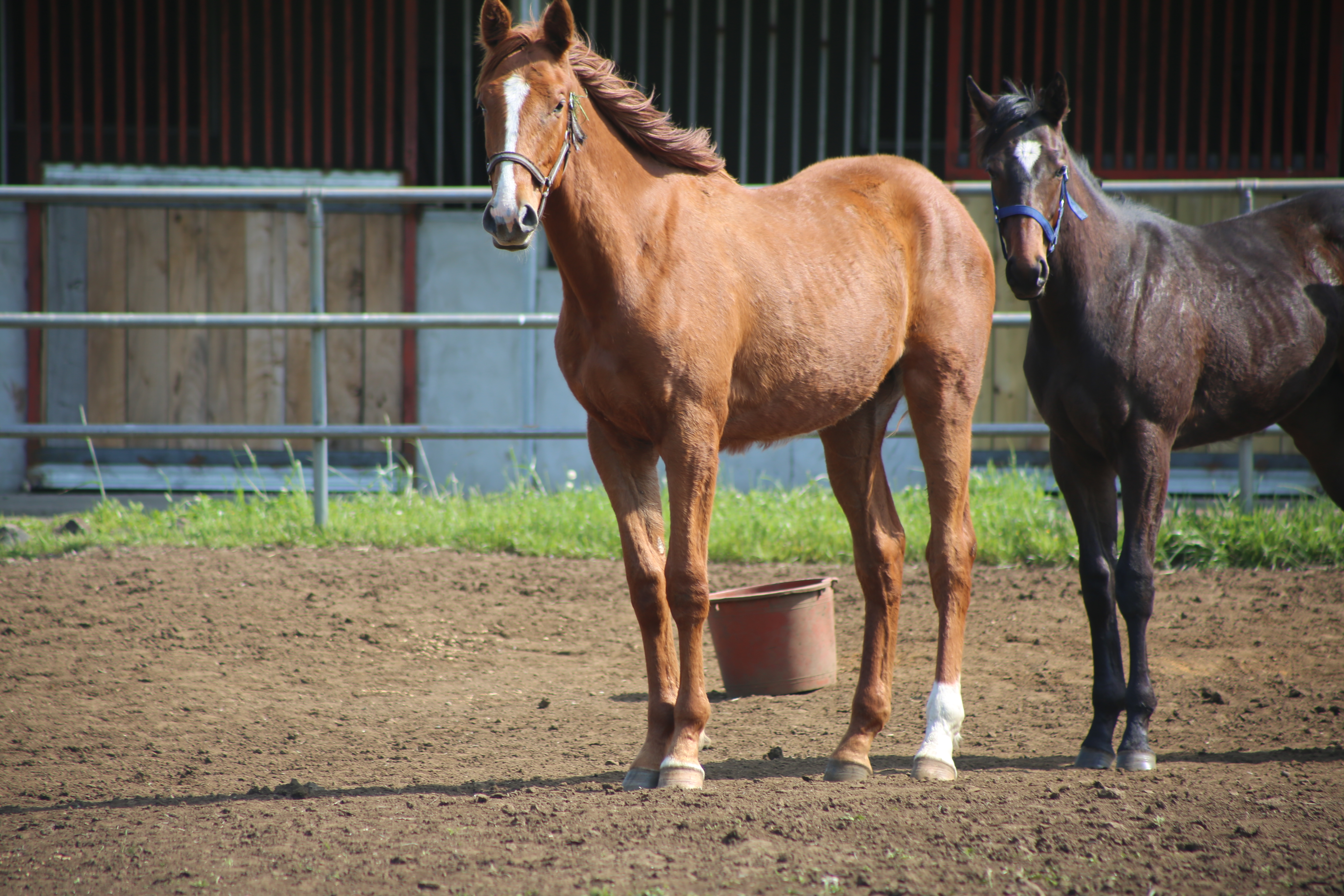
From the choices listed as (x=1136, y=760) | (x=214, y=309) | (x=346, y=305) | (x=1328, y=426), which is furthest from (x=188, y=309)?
(x=1328, y=426)

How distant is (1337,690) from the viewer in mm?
3922

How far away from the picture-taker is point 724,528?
5.74m

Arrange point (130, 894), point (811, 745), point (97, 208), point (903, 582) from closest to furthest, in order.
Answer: point (130, 894) < point (811, 745) < point (903, 582) < point (97, 208)

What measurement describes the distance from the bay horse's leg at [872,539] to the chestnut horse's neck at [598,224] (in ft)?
3.13

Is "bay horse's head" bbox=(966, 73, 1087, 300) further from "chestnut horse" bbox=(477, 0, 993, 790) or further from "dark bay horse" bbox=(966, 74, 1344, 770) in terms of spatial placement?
"chestnut horse" bbox=(477, 0, 993, 790)

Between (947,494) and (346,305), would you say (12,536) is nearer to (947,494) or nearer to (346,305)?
(346,305)

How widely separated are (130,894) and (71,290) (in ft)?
20.6

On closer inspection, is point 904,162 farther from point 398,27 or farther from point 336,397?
point 398,27

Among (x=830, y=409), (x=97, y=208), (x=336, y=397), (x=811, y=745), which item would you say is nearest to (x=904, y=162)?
(x=830, y=409)

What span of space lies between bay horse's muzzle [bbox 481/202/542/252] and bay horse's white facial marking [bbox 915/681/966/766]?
1.76 meters

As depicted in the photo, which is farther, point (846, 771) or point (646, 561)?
point (846, 771)

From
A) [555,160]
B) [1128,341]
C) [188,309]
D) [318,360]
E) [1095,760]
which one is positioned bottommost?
[1095,760]

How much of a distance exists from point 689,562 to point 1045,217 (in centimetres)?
154

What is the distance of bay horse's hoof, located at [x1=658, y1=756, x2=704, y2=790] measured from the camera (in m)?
2.84
